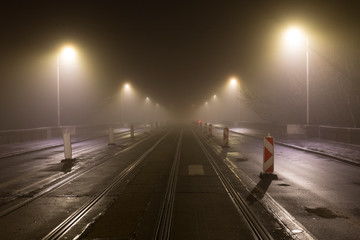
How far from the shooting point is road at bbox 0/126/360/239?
510 centimetres

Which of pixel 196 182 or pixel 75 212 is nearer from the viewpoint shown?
pixel 75 212

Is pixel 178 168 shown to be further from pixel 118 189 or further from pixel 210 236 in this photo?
pixel 210 236

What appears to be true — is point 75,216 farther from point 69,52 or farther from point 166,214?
point 69,52

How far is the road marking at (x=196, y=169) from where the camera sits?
10.3 meters

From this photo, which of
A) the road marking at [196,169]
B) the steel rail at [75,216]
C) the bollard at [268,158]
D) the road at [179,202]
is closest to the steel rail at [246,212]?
the road at [179,202]

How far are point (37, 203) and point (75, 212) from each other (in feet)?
4.38

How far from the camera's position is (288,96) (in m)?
37.1

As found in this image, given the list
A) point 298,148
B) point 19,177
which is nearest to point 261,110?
point 298,148

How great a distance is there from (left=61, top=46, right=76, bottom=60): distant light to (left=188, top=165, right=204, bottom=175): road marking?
16.8 metres

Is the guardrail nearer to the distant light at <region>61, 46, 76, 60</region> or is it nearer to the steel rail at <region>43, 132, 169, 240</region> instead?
the distant light at <region>61, 46, 76, 60</region>

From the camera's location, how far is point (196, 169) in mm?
11125

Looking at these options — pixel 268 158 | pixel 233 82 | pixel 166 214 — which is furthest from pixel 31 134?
pixel 233 82

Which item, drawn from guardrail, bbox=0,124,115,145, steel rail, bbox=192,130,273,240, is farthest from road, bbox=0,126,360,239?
guardrail, bbox=0,124,115,145

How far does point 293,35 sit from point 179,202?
1846 centimetres
